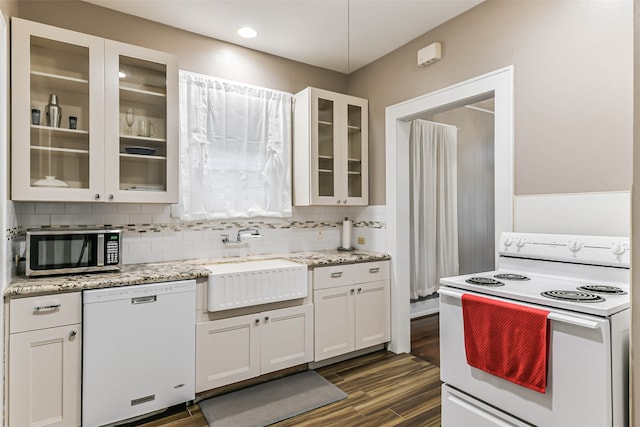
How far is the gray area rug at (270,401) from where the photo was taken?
2.26 m

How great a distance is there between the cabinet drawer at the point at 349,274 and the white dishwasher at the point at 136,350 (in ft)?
3.27

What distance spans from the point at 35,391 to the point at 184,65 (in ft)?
7.82

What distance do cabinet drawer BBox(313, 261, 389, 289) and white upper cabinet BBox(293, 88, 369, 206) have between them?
2.03 feet

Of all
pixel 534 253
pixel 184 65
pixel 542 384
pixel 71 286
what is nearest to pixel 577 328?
pixel 542 384

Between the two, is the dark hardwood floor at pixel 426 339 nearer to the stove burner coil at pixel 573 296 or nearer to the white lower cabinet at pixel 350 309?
the white lower cabinet at pixel 350 309

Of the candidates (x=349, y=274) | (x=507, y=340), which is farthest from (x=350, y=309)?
(x=507, y=340)

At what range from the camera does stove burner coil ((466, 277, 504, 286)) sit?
190cm

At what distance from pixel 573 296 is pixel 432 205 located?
2.75 metres

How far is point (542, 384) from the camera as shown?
5.00 feet

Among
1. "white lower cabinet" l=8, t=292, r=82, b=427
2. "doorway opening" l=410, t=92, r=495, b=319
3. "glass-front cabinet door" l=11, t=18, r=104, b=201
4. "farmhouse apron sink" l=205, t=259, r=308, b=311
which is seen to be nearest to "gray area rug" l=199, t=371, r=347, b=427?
"farmhouse apron sink" l=205, t=259, r=308, b=311

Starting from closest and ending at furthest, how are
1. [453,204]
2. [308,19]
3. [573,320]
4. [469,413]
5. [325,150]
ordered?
[573,320] < [469,413] < [308,19] < [325,150] < [453,204]

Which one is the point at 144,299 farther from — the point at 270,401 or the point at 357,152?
the point at 357,152

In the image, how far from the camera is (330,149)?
3.39 meters

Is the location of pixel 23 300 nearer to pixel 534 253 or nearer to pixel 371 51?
pixel 534 253
